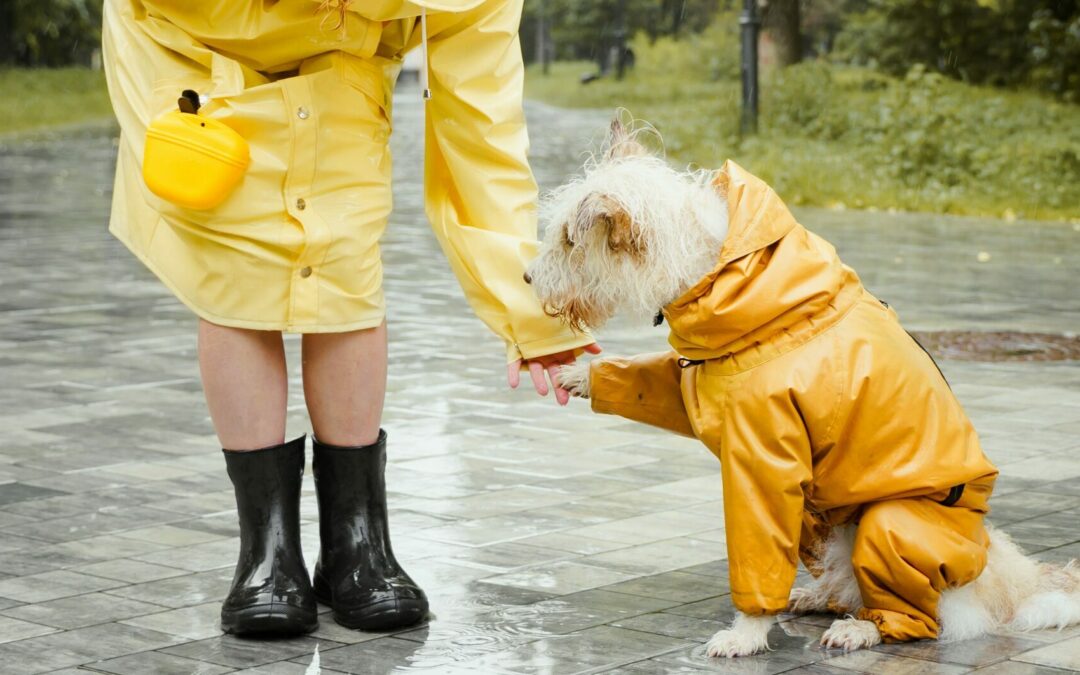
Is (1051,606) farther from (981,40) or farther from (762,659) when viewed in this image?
(981,40)

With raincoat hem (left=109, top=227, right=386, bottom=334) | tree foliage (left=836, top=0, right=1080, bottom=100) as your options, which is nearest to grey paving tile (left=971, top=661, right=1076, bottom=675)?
raincoat hem (left=109, top=227, right=386, bottom=334)

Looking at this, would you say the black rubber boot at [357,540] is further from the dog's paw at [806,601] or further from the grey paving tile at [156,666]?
the dog's paw at [806,601]

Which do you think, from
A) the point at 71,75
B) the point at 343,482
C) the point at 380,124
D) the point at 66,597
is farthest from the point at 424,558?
the point at 71,75

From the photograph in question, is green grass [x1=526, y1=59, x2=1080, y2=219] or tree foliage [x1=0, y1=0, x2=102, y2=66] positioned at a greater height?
tree foliage [x1=0, y1=0, x2=102, y2=66]

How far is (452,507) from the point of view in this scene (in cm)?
527

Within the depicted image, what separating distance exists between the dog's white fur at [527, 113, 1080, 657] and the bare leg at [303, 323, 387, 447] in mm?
459

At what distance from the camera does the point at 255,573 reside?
394cm

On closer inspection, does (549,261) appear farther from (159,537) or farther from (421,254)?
(421,254)

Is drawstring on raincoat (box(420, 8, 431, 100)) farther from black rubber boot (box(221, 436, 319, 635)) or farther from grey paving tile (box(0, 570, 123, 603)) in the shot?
grey paving tile (box(0, 570, 123, 603))

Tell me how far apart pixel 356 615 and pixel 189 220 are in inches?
40.5

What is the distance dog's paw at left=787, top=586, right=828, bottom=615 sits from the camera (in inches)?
163

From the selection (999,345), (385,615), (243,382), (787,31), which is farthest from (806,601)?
A: (787,31)

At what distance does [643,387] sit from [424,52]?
99cm

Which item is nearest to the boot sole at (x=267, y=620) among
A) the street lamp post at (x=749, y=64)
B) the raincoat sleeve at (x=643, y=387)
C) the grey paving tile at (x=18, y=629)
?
the grey paving tile at (x=18, y=629)
